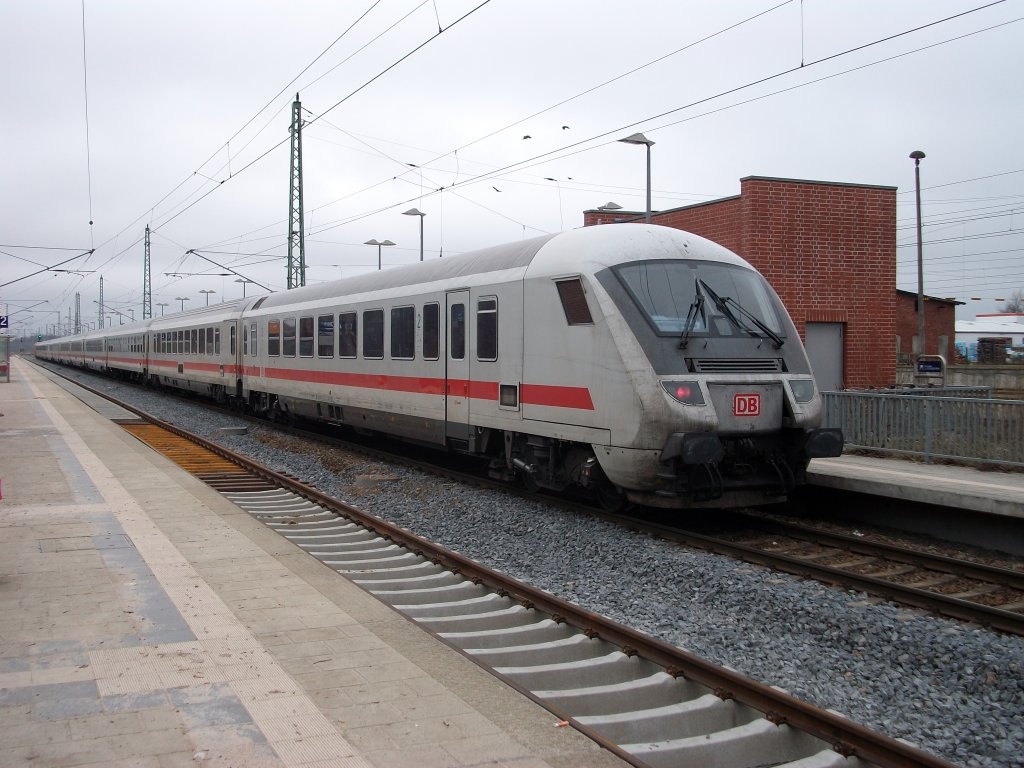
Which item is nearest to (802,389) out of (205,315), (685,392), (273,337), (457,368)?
(685,392)

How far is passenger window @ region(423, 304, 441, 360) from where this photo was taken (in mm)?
12555

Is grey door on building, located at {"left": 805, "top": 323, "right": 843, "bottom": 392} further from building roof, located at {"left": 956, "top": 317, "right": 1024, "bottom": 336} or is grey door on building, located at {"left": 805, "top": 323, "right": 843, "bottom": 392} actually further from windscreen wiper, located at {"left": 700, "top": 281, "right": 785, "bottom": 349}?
building roof, located at {"left": 956, "top": 317, "right": 1024, "bottom": 336}

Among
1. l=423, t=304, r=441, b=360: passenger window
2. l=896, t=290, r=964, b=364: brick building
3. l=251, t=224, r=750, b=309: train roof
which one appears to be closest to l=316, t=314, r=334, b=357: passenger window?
l=423, t=304, r=441, b=360: passenger window

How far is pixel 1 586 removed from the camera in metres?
6.71

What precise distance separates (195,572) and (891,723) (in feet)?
17.4

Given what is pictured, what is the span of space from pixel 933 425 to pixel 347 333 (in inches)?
384

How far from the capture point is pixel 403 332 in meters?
13.7

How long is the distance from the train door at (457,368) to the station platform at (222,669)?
354 cm

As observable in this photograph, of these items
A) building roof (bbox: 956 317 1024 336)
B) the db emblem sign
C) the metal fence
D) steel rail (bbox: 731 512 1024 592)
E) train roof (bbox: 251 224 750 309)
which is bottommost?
steel rail (bbox: 731 512 1024 592)

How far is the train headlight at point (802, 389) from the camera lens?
923 centimetres

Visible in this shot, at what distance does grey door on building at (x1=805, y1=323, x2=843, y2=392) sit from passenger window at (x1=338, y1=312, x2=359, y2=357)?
9.77 m

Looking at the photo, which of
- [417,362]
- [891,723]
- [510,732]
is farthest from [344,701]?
[417,362]

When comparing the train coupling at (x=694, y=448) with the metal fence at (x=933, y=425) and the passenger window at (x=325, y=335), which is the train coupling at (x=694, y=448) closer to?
the metal fence at (x=933, y=425)

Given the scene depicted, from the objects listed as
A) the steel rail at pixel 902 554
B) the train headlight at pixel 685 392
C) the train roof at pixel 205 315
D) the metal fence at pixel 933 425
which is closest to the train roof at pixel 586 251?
Answer: the train headlight at pixel 685 392
